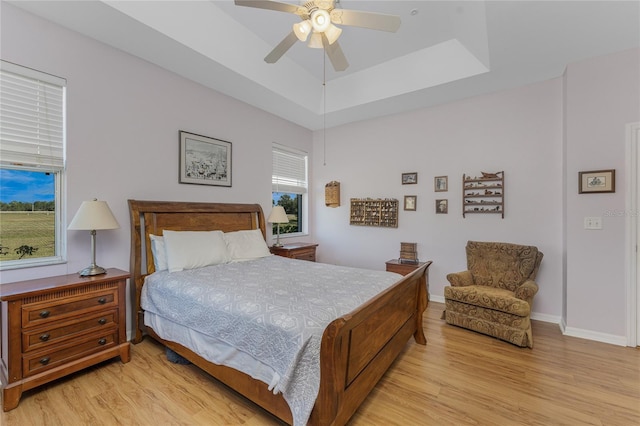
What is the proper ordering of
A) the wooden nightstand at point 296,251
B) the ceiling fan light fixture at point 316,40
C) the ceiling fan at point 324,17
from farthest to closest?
the wooden nightstand at point 296,251 < the ceiling fan light fixture at point 316,40 < the ceiling fan at point 324,17

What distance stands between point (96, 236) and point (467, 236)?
13.9 ft

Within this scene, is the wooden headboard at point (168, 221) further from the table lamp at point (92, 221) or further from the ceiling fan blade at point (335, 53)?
the ceiling fan blade at point (335, 53)

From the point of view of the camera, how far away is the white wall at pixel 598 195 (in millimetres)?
2686

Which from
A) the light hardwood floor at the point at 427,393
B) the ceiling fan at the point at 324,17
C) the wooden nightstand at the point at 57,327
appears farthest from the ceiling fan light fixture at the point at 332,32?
the light hardwood floor at the point at 427,393

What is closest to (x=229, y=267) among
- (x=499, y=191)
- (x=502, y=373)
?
(x=502, y=373)

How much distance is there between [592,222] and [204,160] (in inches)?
172

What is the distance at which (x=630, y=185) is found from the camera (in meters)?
2.65

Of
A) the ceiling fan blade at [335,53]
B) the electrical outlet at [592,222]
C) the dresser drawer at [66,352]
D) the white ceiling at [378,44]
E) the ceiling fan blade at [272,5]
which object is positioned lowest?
the dresser drawer at [66,352]

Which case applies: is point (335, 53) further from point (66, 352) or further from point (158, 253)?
point (66, 352)

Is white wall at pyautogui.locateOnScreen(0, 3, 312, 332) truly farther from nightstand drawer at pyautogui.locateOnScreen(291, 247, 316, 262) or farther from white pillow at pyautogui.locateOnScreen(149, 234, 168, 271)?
nightstand drawer at pyautogui.locateOnScreen(291, 247, 316, 262)

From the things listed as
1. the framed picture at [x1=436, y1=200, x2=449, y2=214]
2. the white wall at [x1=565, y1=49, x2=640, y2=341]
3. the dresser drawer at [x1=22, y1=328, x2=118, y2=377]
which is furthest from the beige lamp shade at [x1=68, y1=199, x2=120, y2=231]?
the white wall at [x1=565, y1=49, x2=640, y2=341]

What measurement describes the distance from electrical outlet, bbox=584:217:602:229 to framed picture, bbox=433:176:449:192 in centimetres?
148

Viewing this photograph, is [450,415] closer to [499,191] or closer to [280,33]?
[499,191]

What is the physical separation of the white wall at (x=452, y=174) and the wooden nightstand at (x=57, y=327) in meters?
3.38
